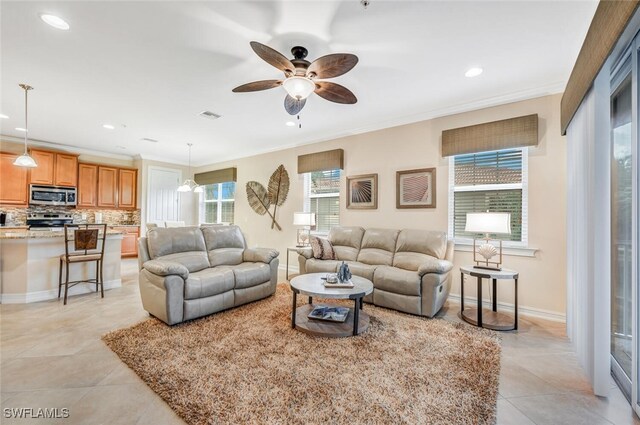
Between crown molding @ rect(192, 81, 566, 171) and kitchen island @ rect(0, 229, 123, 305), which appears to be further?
kitchen island @ rect(0, 229, 123, 305)

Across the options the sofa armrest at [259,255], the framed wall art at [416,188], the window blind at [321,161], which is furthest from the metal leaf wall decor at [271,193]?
the framed wall art at [416,188]

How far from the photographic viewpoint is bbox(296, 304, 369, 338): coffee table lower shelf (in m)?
2.55

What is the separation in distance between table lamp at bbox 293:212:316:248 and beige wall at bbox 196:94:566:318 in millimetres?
353

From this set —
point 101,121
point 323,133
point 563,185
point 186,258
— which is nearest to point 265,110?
point 323,133

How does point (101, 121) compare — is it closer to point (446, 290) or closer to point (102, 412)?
point (102, 412)

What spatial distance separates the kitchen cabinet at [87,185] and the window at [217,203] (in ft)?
8.16

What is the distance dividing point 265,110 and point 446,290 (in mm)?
3547

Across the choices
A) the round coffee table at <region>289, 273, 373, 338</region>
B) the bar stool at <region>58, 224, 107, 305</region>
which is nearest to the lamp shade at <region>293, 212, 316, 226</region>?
the round coffee table at <region>289, 273, 373, 338</region>

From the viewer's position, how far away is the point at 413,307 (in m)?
3.11

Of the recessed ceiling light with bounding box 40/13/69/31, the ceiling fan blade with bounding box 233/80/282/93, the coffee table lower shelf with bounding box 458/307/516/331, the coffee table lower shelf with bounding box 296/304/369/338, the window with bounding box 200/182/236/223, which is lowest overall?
the coffee table lower shelf with bounding box 458/307/516/331

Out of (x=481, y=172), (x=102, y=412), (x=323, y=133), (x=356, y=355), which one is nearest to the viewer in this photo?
(x=102, y=412)

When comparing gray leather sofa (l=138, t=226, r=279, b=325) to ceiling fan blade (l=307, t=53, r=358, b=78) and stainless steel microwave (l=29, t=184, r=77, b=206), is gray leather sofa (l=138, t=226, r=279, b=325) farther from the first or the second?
stainless steel microwave (l=29, t=184, r=77, b=206)

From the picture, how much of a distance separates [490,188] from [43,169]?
27.7ft

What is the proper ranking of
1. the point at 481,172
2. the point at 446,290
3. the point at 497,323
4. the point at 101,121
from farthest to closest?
the point at 101,121
the point at 481,172
the point at 446,290
the point at 497,323
